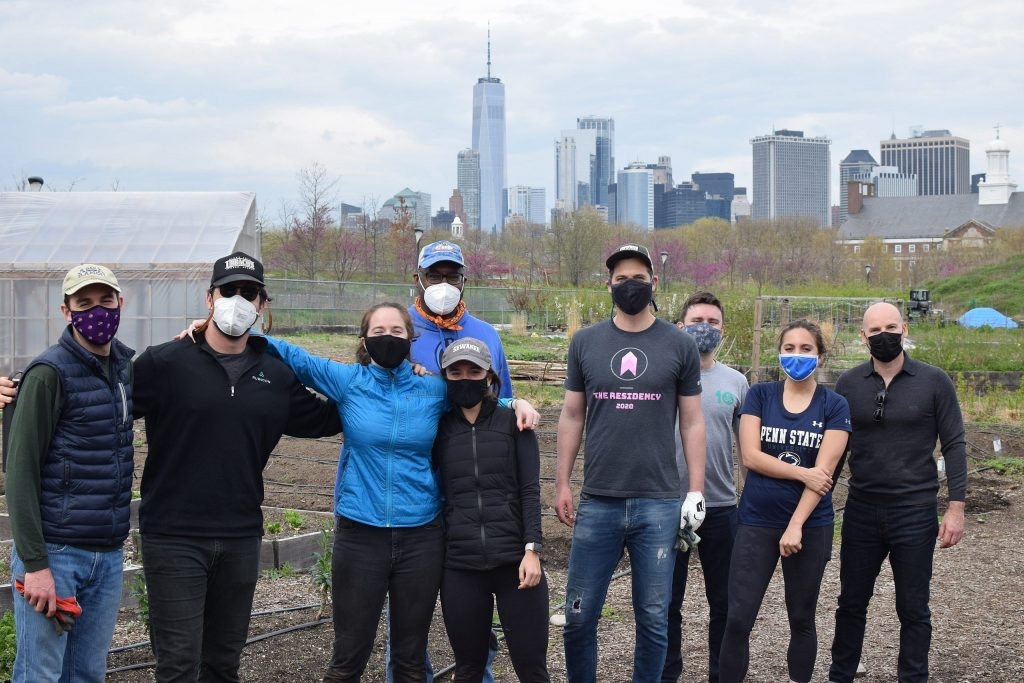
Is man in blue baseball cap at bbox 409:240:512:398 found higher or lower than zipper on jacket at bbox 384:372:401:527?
higher

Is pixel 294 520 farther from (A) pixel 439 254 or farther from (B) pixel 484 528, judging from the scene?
(B) pixel 484 528

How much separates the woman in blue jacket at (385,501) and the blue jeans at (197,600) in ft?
1.22

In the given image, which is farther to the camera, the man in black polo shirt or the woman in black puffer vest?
the man in black polo shirt

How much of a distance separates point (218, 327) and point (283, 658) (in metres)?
2.25

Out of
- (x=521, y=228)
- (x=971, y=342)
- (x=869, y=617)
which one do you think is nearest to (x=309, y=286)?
(x=971, y=342)

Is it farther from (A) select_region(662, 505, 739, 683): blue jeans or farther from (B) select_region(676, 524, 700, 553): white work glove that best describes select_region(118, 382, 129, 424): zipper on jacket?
(A) select_region(662, 505, 739, 683): blue jeans

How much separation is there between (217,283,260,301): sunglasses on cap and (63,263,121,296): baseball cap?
0.38 m

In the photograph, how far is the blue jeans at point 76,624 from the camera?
11.9 feet

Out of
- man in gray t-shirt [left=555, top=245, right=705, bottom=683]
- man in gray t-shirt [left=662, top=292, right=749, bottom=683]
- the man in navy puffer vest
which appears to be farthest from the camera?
man in gray t-shirt [left=662, top=292, right=749, bottom=683]

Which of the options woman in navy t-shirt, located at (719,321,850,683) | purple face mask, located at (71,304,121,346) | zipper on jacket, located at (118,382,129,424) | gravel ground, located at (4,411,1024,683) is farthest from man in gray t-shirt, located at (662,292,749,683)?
purple face mask, located at (71,304,121,346)

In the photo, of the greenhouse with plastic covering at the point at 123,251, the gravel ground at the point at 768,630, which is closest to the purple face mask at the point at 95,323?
the gravel ground at the point at 768,630

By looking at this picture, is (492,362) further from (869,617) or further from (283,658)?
(869,617)

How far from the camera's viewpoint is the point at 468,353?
411cm

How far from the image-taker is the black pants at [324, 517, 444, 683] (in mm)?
4020
